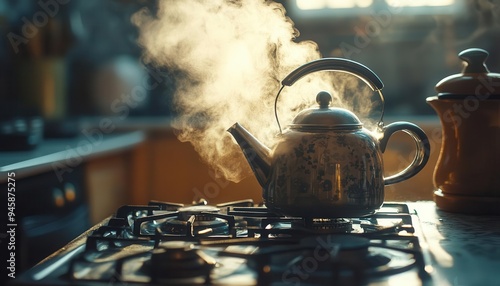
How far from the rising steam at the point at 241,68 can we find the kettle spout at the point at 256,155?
24 centimetres

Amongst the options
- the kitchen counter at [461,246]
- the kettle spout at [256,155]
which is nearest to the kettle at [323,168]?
the kettle spout at [256,155]

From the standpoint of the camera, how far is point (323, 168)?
3.23 feet

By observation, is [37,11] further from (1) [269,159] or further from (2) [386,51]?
(1) [269,159]

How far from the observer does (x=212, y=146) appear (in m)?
1.42

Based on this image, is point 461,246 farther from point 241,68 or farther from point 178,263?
point 241,68

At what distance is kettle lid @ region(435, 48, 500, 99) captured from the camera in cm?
121

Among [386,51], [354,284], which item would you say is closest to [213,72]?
[354,284]

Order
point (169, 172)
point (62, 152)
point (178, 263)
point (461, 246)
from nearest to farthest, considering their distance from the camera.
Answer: point (178, 263) < point (461, 246) < point (62, 152) < point (169, 172)

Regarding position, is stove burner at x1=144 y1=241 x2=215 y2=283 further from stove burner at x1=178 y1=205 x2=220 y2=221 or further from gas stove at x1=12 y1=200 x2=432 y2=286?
stove burner at x1=178 y1=205 x2=220 y2=221

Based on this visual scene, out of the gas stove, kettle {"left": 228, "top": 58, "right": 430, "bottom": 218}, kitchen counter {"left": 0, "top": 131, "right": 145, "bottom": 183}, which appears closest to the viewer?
the gas stove

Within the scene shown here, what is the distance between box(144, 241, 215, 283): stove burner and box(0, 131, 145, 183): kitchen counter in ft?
3.18

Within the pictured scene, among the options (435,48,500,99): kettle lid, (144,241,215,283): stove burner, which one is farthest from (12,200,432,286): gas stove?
(435,48,500,99): kettle lid

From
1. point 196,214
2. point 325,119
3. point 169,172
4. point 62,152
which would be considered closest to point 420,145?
point 325,119

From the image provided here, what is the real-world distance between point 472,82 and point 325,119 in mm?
367
